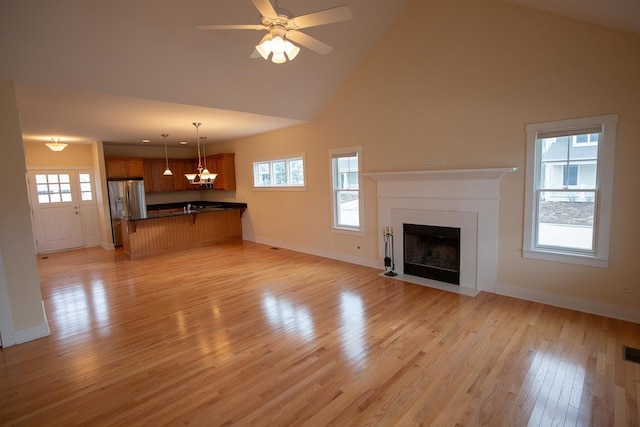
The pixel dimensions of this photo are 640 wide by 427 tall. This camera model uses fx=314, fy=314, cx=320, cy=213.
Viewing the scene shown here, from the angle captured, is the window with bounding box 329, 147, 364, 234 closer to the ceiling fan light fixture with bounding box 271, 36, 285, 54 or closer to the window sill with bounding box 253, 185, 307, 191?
the window sill with bounding box 253, 185, 307, 191

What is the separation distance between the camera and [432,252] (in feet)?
16.2

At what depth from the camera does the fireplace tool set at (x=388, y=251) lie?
204 inches

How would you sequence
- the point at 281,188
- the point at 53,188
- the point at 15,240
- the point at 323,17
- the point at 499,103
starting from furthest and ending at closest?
the point at 53,188
the point at 281,188
the point at 499,103
the point at 15,240
the point at 323,17

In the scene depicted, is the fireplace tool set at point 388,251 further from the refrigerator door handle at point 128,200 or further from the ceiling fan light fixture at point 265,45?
the refrigerator door handle at point 128,200

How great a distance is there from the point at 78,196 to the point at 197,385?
25.2ft

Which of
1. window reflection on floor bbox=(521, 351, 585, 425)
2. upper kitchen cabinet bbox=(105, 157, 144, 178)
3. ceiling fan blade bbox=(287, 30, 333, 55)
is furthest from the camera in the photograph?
upper kitchen cabinet bbox=(105, 157, 144, 178)

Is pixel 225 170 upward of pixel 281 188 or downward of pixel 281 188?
upward

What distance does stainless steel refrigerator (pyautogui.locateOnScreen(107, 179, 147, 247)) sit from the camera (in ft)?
25.5

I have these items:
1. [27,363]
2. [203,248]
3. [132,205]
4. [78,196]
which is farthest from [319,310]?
[78,196]

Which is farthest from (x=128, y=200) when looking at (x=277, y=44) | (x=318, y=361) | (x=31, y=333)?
(x=318, y=361)

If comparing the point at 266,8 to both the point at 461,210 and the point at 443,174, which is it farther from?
the point at 461,210

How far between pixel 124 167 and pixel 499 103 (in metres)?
8.59

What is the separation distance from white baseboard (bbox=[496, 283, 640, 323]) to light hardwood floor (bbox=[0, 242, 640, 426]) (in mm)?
111

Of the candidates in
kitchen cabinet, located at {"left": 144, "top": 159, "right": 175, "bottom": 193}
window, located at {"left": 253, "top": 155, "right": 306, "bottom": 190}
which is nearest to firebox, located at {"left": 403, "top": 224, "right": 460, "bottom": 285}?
window, located at {"left": 253, "top": 155, "right": 306, "bottom": 190}
